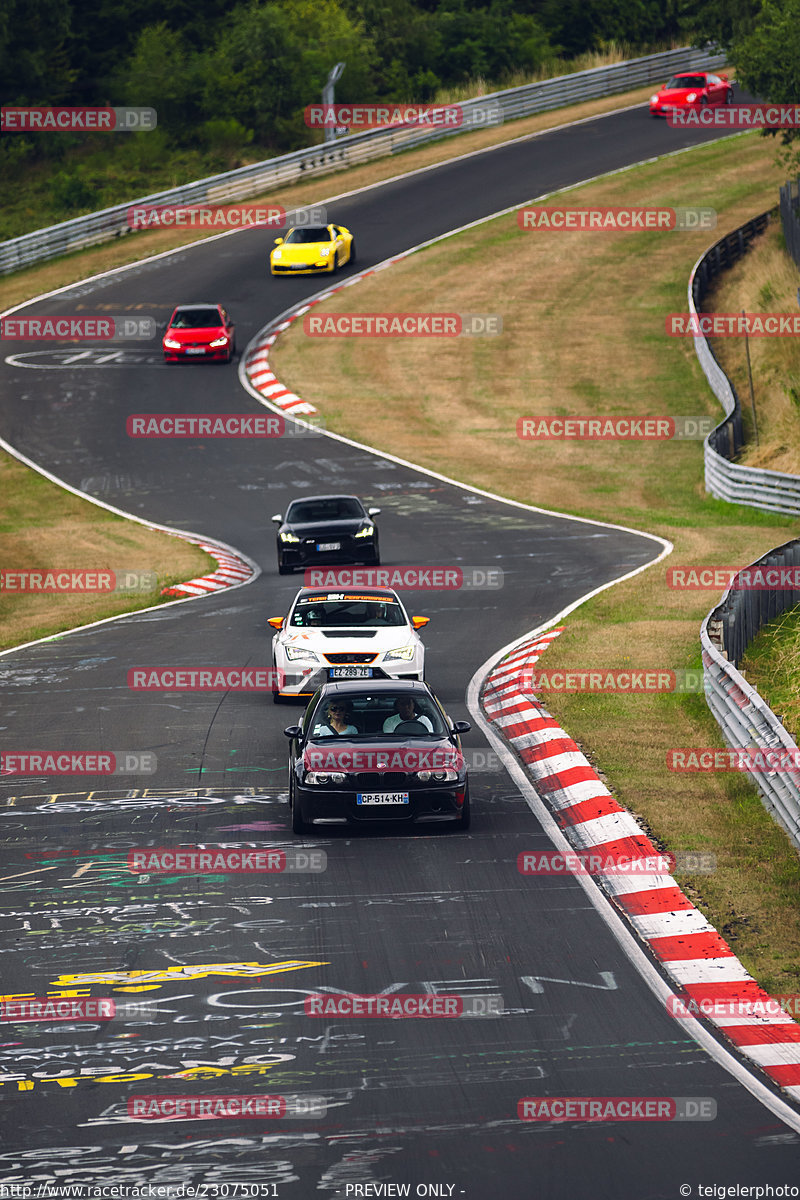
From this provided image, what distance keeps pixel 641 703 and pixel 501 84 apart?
60781 mm

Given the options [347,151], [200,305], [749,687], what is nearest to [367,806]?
[749,687]

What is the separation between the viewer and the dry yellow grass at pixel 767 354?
36062 millimetres

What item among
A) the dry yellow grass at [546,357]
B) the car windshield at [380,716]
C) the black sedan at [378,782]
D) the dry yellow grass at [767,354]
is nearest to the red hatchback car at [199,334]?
the dry yellow grass at [546,357]

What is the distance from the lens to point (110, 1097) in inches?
332

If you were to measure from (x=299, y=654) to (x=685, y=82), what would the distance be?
5318cm

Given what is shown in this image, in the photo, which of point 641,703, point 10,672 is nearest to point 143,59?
point 10,672

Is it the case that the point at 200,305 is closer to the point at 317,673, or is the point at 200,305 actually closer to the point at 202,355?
the point at 202,355

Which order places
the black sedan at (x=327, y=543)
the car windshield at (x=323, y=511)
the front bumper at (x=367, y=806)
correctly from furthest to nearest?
the car windshield at (x=323, y=511) < the black sedan at (x=327, y=543) < the front bumper at (x=367, y=806)

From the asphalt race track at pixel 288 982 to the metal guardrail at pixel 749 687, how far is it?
86.5 inches

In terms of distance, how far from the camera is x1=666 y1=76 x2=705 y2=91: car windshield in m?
65.2

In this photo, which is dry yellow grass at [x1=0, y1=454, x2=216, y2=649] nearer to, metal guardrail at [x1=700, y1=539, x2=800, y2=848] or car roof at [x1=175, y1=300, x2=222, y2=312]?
car roof at [x1=175, y1=300, x2=222, y2=312]

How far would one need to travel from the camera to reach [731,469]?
34.4 metres

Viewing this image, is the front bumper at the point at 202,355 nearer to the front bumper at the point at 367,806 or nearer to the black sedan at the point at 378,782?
the black sedan at the point at 378,782

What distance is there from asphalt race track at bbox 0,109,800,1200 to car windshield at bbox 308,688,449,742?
91 cm
